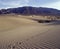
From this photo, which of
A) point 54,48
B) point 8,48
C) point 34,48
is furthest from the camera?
point 8,48

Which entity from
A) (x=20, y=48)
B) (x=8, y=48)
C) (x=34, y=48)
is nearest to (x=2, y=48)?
(x=8, y=48)

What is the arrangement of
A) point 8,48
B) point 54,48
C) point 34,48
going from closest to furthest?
point 54,48, point 34,48, point 8,48

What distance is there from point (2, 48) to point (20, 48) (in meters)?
1.17

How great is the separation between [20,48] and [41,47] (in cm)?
119

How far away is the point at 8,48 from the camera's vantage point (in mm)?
8570

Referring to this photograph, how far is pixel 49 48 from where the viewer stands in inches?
300

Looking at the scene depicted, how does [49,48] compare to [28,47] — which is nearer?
[49,48]

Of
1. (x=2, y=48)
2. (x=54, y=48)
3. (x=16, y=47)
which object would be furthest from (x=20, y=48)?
(x=54, y=48)

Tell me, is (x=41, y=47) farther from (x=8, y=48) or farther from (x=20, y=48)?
(x=8, y=48)

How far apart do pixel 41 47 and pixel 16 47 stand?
1.51m

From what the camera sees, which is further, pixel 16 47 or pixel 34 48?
pixel 16 47

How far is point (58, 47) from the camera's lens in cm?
751

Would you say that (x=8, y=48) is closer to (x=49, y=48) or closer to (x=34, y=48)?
(x=34, y=48)

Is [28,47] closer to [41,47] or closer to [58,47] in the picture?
[41,47]
